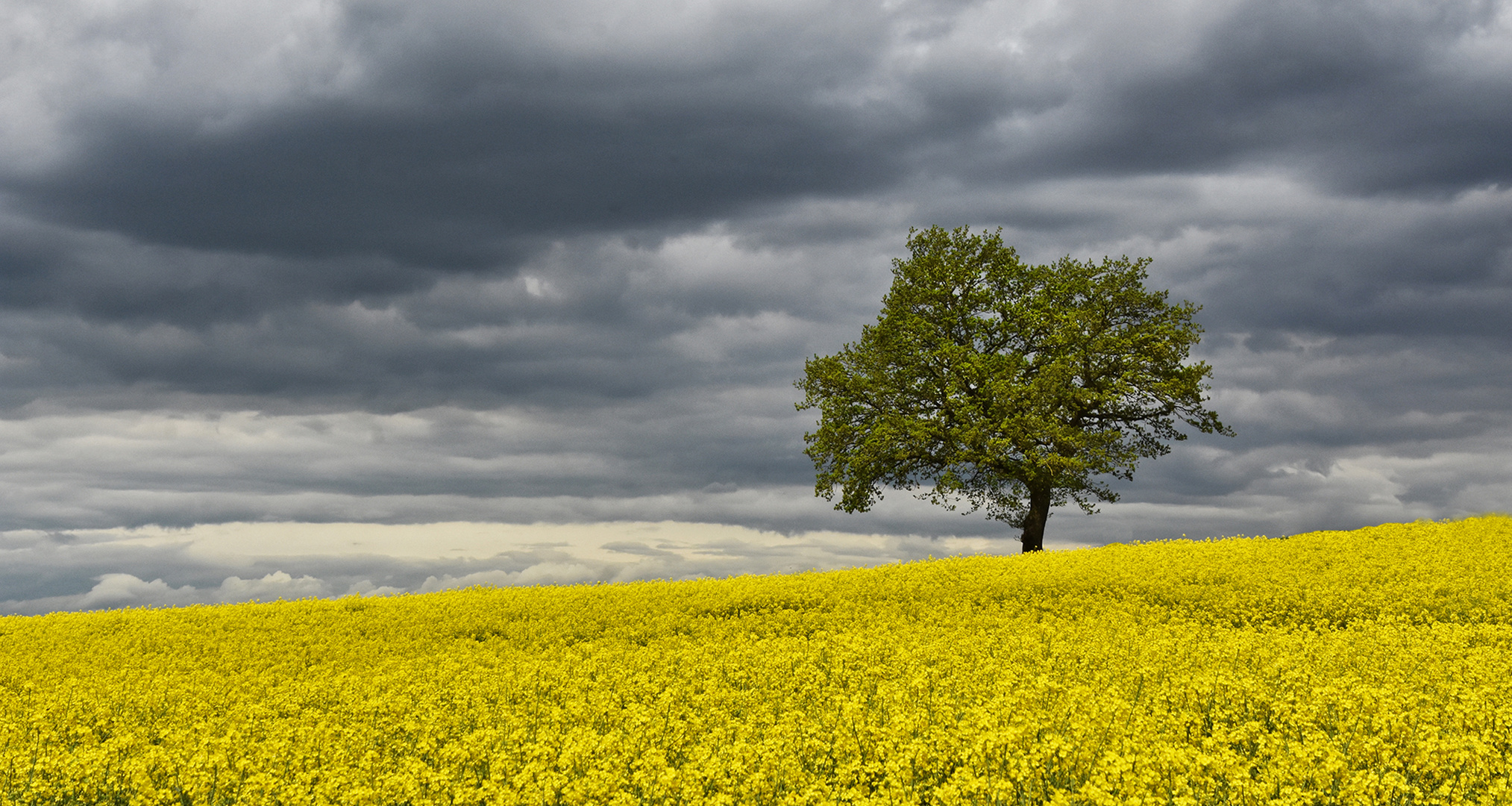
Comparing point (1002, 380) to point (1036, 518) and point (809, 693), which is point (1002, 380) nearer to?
point (1036, 518)

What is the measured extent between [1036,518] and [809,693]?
2293 centimetres

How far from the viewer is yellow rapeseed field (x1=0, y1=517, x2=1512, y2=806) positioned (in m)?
7.86

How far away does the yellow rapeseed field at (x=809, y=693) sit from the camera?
7.86 meters

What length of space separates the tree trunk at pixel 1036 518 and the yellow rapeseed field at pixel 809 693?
29.1ft

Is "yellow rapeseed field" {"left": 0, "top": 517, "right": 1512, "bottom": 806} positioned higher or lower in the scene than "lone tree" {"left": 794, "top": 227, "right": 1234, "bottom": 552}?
lower

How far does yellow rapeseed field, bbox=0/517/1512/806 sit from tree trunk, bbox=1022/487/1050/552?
29.1ft

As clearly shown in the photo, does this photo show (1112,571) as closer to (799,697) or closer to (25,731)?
(799,697)

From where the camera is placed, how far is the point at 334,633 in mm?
19797

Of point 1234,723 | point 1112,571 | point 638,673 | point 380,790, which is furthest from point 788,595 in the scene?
point 380,790

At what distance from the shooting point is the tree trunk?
3250 cm

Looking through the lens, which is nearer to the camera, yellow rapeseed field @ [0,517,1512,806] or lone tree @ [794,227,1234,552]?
yellow rapeseed field @ [0,517,1512,806]

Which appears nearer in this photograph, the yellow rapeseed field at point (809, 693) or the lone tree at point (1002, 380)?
the yellow rapeseed field at point (809, 693)

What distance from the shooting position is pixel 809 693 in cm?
1152

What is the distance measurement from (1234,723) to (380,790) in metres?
8.19
